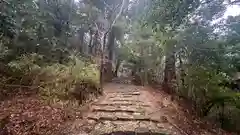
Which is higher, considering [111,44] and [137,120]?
[111,44]

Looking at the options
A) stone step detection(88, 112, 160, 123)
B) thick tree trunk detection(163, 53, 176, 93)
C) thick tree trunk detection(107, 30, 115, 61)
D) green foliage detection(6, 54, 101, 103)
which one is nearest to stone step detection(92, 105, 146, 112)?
stone step detection(88, 112, 160, 123)

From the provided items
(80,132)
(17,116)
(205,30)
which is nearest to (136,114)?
(80,132)

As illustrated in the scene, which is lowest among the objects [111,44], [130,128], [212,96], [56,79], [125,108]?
[130,128]

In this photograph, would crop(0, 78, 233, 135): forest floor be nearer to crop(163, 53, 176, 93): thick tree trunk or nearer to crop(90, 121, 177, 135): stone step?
crop(90, 121, 177, 135): stone step

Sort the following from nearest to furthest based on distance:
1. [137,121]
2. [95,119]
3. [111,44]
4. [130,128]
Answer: [130,128]
[137,121]
[95,119]
[111,44]

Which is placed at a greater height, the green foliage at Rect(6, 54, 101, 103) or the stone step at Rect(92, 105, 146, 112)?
the green foliage at Rect(6, 54, 101, 103)

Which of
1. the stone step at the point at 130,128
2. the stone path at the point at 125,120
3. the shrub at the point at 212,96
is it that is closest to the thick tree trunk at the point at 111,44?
the shrub at the point at 212,96

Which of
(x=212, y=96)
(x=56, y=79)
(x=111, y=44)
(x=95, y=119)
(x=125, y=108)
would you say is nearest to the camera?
(x=95, y=119)

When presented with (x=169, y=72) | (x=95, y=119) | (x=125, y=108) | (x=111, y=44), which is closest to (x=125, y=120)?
(x=95, y=119)

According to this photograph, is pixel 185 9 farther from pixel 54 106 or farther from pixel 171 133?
pixel 54 106

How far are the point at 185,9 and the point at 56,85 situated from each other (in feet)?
13.0

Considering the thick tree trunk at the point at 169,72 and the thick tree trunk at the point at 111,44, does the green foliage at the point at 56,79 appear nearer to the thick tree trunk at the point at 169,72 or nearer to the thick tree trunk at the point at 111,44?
the thick tree trunk at the point at 169,72

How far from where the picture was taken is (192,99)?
6.59 metres

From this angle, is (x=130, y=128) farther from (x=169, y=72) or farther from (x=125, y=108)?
(x=169, y=72)
